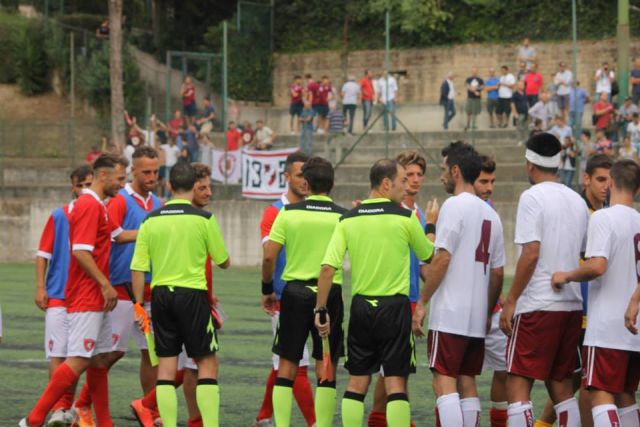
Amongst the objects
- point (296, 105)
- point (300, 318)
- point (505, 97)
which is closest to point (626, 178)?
point (300, 318)

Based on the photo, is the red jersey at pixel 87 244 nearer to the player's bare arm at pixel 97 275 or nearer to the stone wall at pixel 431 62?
the player's bare arm at pixel 97 275

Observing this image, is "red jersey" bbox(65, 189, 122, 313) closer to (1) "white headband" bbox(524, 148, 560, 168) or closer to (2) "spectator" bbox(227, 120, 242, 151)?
(1) "white headband" bbox(524, 148, 560, 168)

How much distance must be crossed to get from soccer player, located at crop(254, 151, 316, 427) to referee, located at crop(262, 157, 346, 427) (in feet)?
0.87

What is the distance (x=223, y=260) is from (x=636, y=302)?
3020mm

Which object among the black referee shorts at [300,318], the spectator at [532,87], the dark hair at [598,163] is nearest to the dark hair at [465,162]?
the dark hair at [598,163]

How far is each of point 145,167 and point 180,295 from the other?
5.05 ft

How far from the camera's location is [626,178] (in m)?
9.24

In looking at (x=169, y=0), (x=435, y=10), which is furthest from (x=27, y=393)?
(x=169, y=0)

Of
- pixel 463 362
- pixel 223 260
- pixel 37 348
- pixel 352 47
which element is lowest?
pixel 37 348

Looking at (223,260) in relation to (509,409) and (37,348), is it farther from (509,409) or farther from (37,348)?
(37,348)

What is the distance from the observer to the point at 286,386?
32.9 feet

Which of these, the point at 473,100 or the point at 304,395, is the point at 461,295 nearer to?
the point at 304,395

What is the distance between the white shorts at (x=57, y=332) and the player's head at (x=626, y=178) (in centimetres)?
427

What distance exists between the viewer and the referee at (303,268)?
33.1 feet
